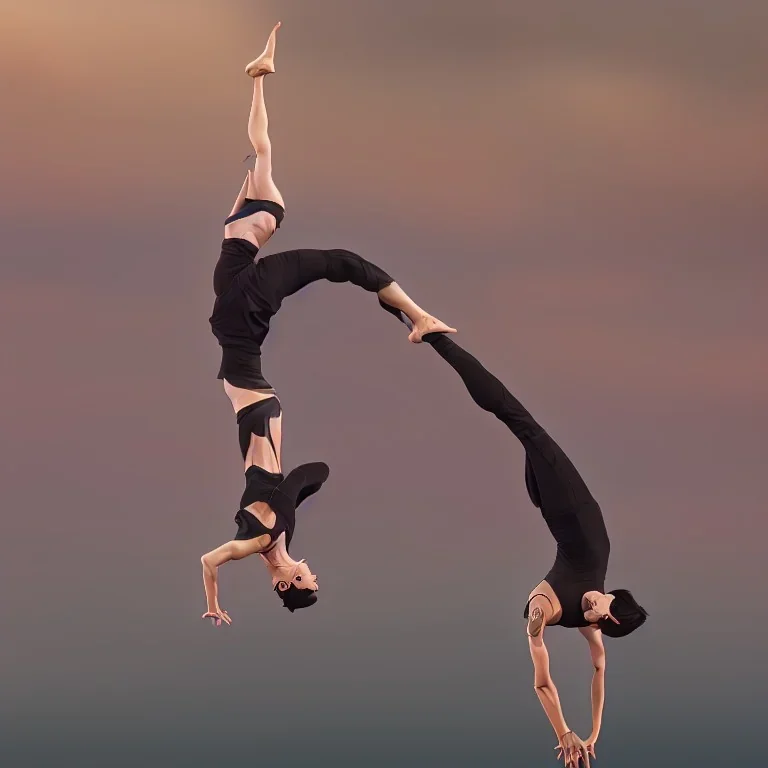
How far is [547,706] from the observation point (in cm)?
1366

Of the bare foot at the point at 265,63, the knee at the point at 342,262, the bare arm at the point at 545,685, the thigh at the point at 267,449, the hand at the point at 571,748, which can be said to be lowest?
the hand at the point at 571,748

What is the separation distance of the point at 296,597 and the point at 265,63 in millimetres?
3991

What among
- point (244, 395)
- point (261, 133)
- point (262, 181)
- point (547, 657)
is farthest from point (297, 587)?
point (261, 133)

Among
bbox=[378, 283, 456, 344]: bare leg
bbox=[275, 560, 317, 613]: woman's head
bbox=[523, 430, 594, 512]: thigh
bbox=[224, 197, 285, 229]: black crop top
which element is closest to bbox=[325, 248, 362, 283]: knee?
bbox=[378, 283, 456, 344]: bare leg

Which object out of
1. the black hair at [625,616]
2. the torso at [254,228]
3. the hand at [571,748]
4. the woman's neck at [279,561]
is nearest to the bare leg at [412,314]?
the torso at [254,228]

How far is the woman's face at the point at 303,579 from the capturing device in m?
14.1

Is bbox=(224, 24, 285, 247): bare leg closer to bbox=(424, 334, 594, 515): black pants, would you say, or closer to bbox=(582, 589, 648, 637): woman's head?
bbox=(424, 334, 594, 515): black pants

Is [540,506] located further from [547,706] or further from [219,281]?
[219,281]

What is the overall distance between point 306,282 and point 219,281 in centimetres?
64

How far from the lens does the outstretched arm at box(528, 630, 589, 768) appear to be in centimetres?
1358

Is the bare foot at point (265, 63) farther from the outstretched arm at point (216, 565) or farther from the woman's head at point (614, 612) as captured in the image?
the woman's head at point (614, 612)

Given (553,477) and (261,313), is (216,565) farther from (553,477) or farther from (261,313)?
(553,477)

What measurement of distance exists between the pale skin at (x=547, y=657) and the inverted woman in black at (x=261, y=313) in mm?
1776

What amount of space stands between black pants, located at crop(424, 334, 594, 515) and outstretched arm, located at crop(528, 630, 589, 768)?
0.99 meters
